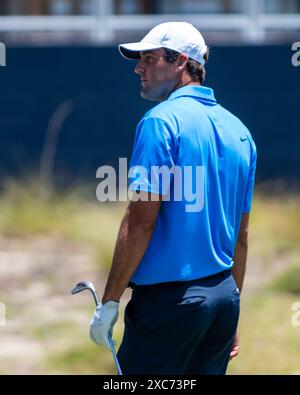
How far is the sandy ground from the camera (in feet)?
20.9

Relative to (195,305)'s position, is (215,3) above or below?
above

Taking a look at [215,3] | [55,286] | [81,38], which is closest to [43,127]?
[81,38]

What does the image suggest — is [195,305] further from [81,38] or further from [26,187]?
[81,38]

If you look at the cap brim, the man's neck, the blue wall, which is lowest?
the man's neck

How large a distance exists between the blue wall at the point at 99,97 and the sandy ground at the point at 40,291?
55.0 inches

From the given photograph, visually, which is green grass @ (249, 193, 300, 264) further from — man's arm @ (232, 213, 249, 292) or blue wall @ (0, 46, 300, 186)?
man's arm @ (232, 213, 249, 292)

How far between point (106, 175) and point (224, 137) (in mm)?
6473

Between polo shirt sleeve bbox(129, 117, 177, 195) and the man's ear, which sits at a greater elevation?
the man's ear

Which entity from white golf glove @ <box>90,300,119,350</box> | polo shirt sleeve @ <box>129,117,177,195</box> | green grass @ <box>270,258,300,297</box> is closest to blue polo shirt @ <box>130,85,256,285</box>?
polo shirt sleeve @ <box>129,117,177,195</box>

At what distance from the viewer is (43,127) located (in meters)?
10.5

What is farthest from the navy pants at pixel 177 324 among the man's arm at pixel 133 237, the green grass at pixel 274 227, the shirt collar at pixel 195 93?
the green grass at pixel 274 227

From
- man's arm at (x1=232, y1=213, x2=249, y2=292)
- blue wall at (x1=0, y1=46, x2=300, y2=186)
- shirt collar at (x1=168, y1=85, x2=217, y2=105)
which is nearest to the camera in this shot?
shirt collar at (x1=168, y1=85, x2=217, y2=105)

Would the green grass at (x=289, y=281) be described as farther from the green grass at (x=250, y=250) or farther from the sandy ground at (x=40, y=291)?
the sandy ground at (x=40, y=291)
